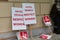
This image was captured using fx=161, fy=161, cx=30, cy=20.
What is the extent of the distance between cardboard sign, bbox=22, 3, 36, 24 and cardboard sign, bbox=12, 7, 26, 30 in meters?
0.10

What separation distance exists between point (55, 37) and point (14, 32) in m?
0.96

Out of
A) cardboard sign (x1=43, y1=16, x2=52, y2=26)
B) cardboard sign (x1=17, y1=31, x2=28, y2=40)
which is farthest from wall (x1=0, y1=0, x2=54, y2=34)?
cardboard sign (x1=17, y1=31, x2=28, y2=40)

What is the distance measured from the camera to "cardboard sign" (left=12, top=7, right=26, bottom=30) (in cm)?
338

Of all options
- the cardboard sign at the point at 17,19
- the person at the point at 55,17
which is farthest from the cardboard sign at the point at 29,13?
the person at the point at 55,17

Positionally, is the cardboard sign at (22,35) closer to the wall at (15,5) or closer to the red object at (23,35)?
the red object at (23,35)

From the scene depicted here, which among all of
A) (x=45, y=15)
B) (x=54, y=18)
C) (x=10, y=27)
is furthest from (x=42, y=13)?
(x=10, y=27)

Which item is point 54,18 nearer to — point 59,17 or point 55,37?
point 59,17

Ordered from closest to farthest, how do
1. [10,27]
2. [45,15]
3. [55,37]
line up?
[10,27] → [55,37] → [45,15]

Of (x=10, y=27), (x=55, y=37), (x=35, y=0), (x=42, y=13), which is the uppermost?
(x=35, y=0)

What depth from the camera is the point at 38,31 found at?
3.84m

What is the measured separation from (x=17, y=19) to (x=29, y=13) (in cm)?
34

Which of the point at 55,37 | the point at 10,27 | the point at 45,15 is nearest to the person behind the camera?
the point at 10,27

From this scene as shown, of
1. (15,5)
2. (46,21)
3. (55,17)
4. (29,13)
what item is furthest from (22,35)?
(55,17)

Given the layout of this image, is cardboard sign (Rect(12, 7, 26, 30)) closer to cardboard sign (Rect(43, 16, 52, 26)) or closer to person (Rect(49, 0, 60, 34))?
cardboard sign (Rect(43, 16, 52, 26))
